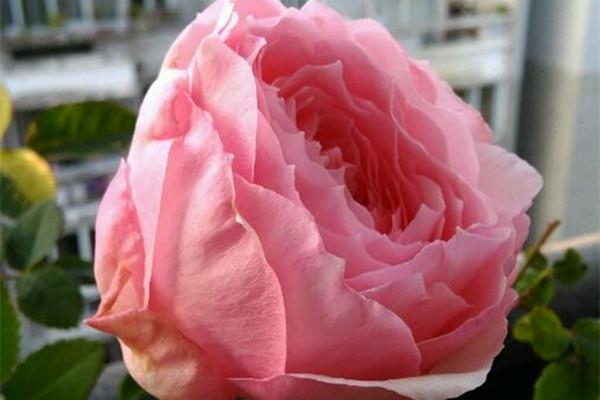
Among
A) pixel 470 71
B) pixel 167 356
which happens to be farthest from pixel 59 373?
pixel 470 71

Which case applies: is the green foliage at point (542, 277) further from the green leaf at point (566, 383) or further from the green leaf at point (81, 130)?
the green leaf at point (81, 130)

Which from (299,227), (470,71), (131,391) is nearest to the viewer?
(299,227)

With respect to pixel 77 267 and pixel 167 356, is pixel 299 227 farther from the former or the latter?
pixel 77 267

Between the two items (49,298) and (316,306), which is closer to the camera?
(316,306)

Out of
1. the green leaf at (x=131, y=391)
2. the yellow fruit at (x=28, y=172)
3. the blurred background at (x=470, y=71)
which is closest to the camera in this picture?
the green leaf at (x=131, y=391)

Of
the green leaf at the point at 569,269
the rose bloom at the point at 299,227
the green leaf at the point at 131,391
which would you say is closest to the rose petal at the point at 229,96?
the rose bloom at the point at 299,227

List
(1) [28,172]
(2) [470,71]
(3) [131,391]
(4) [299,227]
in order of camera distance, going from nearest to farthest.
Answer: (4) [299,227], (3) [131,391], (1) [28,172], (2) [470,71]
